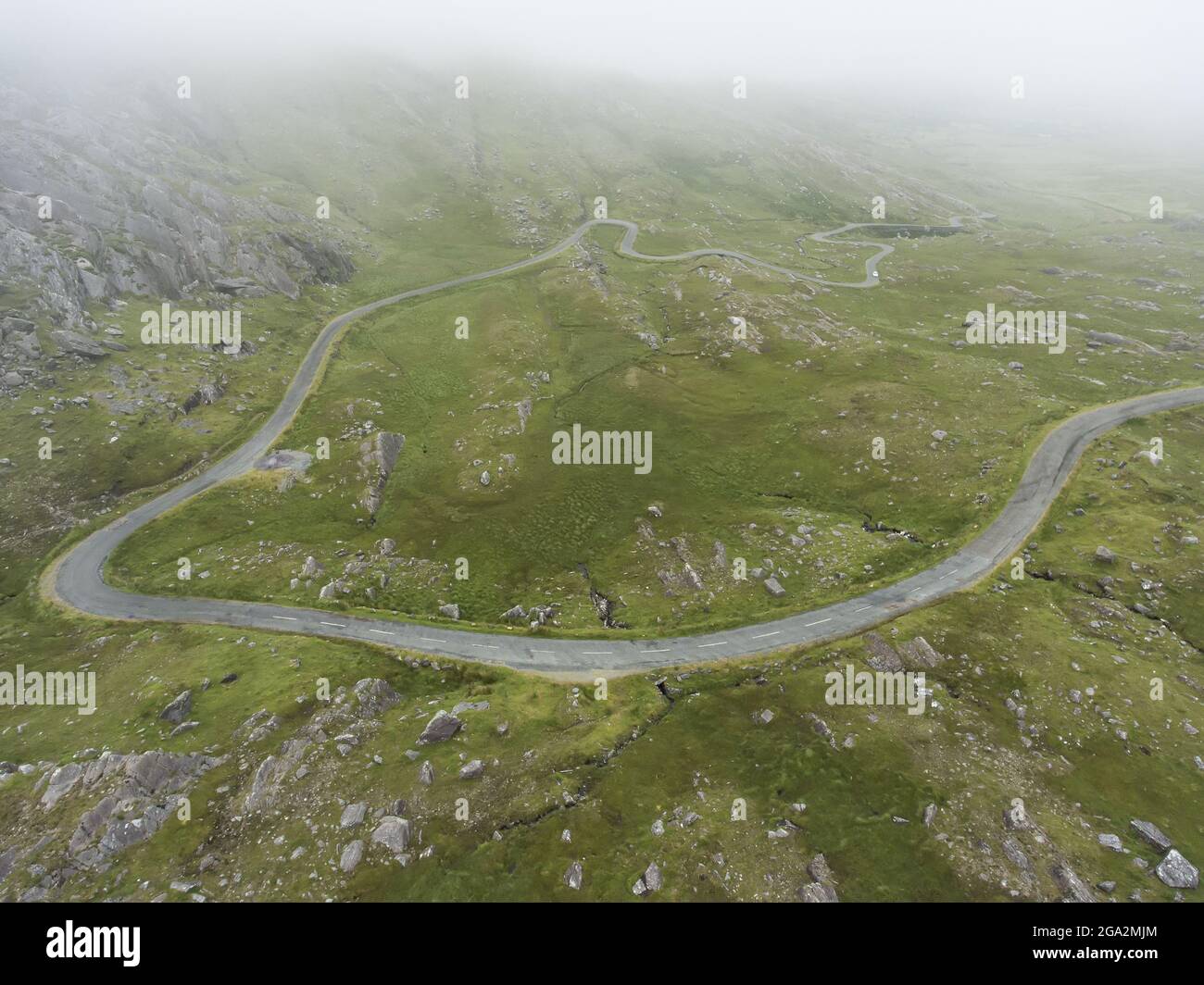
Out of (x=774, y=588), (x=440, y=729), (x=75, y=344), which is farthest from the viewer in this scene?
(x=75, y=344)

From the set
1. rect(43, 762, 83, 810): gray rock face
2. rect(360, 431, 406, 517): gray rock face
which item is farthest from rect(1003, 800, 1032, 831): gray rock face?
rect(360, 431, 406, 517): gray rock face

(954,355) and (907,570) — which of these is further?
(954,355)

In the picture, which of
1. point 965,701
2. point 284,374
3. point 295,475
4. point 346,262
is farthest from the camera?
point 346,262

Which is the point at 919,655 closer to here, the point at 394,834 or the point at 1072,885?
the point at 1072,885

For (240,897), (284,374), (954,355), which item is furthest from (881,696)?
(284,374)

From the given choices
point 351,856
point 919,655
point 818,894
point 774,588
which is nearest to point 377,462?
point 351,856

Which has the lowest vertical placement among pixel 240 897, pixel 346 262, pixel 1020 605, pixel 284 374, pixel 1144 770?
pixel 240 897

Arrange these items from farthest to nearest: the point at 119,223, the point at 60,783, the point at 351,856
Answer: the point at 119,223 < the point at 60,783 < the point at 351,856

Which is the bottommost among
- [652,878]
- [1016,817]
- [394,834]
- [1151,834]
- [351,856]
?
[652,878]
